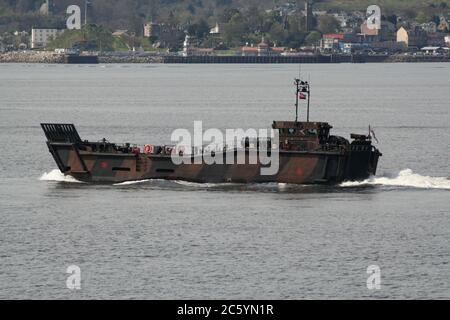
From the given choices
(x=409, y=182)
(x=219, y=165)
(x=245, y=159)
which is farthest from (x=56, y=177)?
(x=409, y=182)

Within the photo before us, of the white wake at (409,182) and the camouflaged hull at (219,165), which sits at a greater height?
the camouflaged hull at (219,165)

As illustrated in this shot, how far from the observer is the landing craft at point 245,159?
271 ft

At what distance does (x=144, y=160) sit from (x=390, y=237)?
2276cm

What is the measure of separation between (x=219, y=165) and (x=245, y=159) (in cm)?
180

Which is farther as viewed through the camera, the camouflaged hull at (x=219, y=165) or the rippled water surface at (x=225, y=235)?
the camouflaged hull at (x=219, y=165)

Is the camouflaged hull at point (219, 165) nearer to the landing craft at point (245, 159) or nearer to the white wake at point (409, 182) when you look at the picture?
the landing craft at point (245, 159)

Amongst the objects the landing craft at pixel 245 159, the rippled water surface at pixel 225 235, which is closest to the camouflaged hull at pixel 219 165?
the landing craft at pixel 245 159

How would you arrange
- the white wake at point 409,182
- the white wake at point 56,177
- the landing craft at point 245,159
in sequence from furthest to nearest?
the white wake at point 56,177 < the white wake at point 409,182 < the landing craft at point 245,159

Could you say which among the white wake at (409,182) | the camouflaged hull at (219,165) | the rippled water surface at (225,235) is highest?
the camouflaged hull at (219,165)
